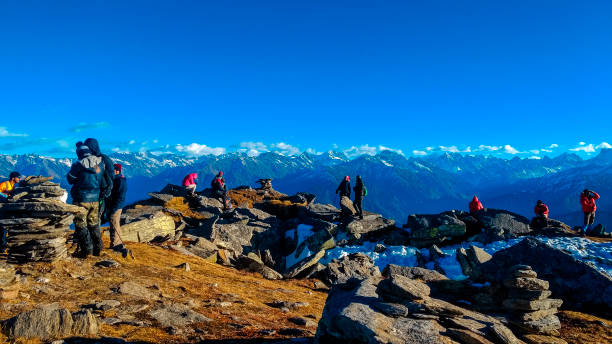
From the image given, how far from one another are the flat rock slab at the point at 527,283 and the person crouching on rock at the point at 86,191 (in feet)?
43.3

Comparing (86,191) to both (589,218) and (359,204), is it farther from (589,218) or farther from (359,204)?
(589,218)

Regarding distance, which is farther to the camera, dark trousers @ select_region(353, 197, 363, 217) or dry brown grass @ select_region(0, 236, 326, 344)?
dark trousers @ select_region(353, 197, 363, 217)

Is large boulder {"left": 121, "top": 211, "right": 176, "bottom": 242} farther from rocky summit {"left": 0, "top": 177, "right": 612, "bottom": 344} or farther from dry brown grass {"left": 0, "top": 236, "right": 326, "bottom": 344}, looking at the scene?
dry brown grass {"left": 0, "top": 236, "right": 326, "bottom": 344}

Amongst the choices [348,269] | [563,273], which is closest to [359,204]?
[348,269]

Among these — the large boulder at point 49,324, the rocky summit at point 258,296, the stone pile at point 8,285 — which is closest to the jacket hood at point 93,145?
the rocky summit at point 258,296

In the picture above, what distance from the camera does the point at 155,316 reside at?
8180mm

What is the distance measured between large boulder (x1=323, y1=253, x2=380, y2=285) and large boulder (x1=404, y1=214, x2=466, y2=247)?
1103cm

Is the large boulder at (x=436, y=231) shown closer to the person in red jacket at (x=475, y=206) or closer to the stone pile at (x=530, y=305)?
the person in red jacket at (x=475, y=206)

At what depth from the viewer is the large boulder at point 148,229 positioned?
19822 millimetres

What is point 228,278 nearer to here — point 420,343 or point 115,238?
point 115,238

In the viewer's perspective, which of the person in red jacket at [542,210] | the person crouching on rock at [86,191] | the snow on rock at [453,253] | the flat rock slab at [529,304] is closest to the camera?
the flat rock slab at [529,304]

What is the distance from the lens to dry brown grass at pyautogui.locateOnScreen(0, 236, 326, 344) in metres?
7.71

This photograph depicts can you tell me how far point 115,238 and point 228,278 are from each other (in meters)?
5.24

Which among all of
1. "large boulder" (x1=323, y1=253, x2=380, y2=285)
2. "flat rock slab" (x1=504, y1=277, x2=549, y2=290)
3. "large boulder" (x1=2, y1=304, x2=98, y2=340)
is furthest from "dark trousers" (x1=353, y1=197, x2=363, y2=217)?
"large boulder" (x1=2, y1=304, x2=98, y2=340)
